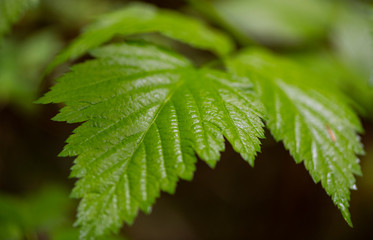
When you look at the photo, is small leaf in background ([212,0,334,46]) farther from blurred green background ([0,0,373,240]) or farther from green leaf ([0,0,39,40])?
green leaf ([0,0,39,40])

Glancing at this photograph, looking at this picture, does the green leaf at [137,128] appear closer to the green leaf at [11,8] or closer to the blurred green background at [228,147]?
the green leaf at [11,8]

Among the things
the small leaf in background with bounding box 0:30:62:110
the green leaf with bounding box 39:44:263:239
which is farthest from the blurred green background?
the green leaf with bounding box 39:44:263:239

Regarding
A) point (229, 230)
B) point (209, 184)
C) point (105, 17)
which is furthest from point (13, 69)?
point (229, 230)

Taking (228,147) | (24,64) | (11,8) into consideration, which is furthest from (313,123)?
(24,64)

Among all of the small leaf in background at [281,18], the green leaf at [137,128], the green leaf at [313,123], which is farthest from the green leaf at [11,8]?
the small leaf in background at [281,18]

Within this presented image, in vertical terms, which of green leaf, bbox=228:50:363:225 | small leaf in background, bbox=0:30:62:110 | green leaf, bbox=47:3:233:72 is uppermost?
small leaf in background, bbox=0:30:62:110

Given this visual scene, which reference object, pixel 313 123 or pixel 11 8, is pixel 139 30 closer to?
pixel 11 8
